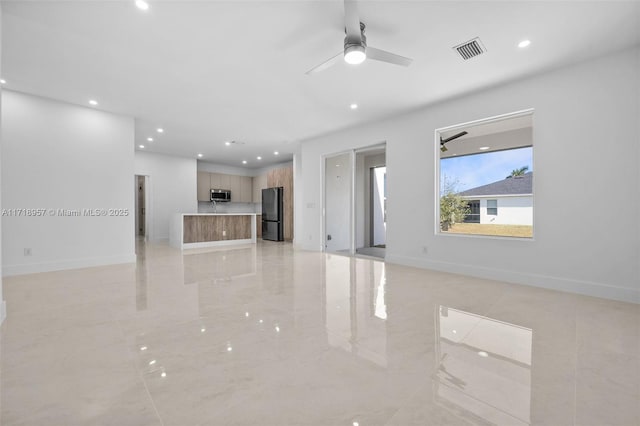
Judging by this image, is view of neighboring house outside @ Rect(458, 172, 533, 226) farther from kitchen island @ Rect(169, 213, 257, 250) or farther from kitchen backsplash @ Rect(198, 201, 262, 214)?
kitchen backsplash @ Rect(198, 201, 262, 214)

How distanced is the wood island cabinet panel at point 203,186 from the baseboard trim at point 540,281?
7700 mm

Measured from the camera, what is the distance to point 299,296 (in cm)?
320

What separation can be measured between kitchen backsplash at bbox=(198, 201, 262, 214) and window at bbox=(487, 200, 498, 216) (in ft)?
28.8

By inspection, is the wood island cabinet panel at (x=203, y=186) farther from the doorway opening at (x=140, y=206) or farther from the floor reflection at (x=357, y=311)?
the floor reflection at (x=357, y=311)

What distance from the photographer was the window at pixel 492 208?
4244mm

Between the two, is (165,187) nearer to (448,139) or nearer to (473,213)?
(448,139)

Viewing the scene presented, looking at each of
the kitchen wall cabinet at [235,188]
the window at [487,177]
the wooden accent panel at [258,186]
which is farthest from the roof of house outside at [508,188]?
the kitchen wall cabinet at [235,188]

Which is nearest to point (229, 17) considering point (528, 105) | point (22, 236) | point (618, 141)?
point (528, 105)

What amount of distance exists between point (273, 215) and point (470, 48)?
7344 millimetres

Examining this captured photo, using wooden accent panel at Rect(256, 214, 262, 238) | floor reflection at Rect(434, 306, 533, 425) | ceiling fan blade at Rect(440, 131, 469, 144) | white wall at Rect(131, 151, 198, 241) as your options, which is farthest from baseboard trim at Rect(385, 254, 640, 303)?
white wall at Rect(131, 151, 198, 241)

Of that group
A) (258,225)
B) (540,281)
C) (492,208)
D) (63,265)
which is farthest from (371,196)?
(63,265)

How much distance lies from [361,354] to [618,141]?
3.73 m

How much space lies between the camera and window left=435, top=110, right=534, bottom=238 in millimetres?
3963

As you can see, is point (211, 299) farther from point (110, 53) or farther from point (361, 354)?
point (110, 53)
